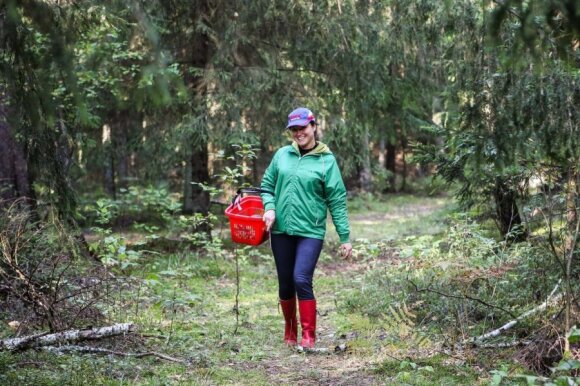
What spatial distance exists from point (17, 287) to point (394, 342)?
10.8 ft

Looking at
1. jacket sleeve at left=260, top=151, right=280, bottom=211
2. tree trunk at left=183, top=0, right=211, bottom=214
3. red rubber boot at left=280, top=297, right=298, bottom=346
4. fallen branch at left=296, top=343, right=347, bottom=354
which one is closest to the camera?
fallen branch at left=296, top=343, right=347, bottom=354

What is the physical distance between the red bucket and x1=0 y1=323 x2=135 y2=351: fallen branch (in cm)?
127

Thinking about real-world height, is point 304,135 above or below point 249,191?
above

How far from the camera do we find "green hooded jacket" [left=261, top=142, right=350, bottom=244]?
5.86 metres

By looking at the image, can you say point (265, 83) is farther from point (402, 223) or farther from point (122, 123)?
point (402, 223)

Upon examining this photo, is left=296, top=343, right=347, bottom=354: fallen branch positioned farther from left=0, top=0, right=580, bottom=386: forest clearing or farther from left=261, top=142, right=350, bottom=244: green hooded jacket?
left=261, top=142, right=350, bottom=244: green hooded jacket

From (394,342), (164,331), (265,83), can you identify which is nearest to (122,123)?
(265,83)

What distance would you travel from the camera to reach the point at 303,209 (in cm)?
586

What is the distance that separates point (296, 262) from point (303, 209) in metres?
0.49

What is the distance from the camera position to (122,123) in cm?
1386

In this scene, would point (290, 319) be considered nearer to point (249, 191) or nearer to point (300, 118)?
point (249, 191)

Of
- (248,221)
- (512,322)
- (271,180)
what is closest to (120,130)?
(271,180)

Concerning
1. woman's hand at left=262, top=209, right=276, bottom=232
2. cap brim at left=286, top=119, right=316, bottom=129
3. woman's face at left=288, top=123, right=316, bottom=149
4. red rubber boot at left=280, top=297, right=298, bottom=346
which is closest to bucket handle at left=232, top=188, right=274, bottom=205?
woman's hand at left=262, top=209, right=276, bottom=232

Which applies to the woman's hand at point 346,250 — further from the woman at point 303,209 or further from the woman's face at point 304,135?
the woman's face at point 304,135
